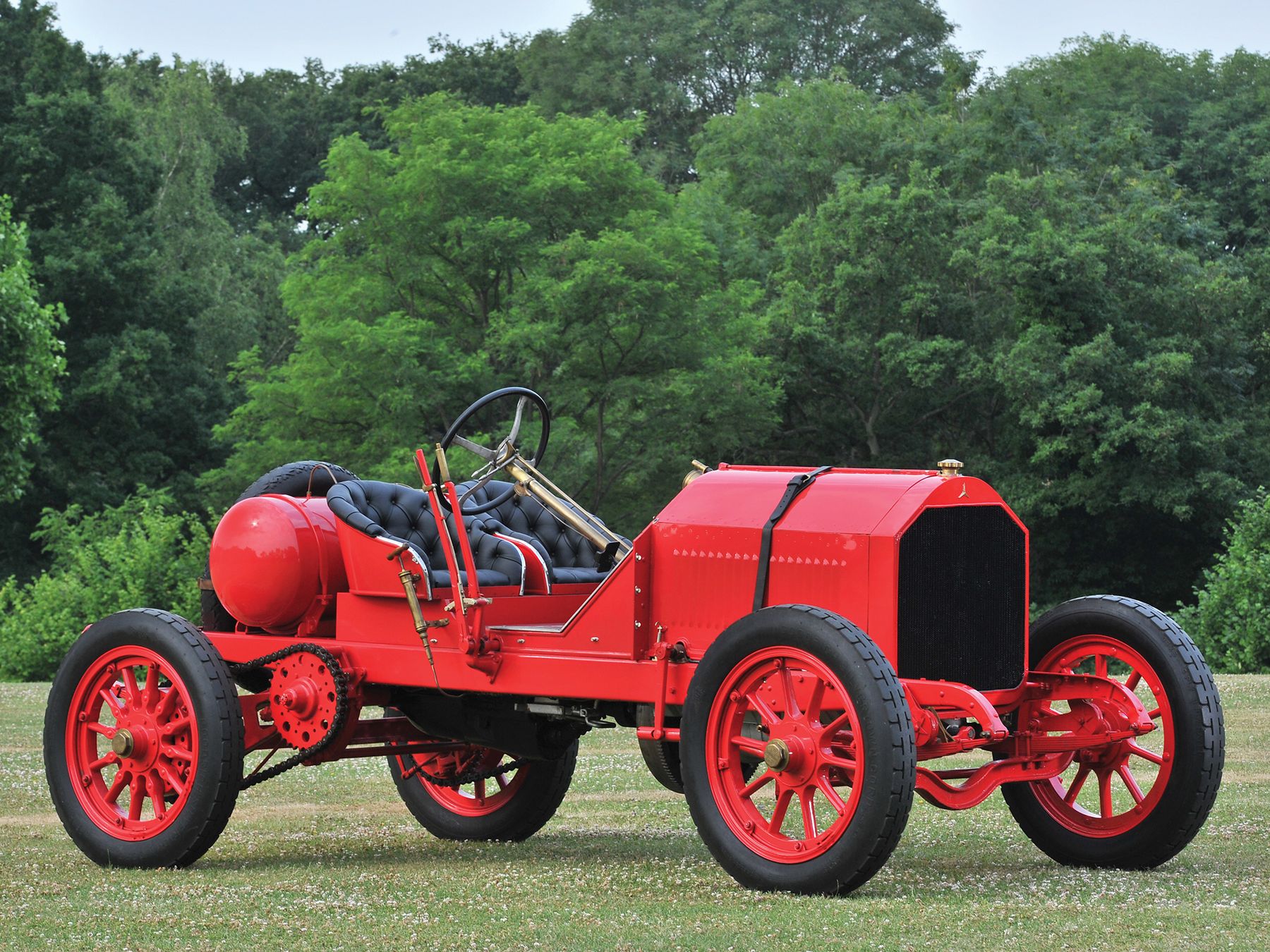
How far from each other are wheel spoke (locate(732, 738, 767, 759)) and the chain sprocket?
218 cm

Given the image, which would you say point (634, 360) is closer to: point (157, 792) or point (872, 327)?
point (872, 327)

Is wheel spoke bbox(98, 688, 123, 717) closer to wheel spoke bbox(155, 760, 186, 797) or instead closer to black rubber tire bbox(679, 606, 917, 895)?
wheel spoke bbox(155, 760, 186, 797)

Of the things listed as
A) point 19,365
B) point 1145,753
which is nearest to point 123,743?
point 1145,753

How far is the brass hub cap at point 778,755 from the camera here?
6863 millimetres

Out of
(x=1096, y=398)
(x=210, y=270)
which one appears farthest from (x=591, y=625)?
(x=210, y=270)

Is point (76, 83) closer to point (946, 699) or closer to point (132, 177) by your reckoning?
point (132, 177)

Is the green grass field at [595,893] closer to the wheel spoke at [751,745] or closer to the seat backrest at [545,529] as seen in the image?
the wheel spoke at [751,745]

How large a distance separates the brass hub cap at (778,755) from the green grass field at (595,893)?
0.51 metres

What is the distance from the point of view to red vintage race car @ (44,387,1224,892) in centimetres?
698

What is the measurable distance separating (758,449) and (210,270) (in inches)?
735

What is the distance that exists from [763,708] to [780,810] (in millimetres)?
419

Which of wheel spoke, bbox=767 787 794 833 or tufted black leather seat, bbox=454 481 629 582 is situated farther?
tufted black leather seat, bbox=454 481 629 582

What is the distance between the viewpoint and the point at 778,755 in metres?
6.86

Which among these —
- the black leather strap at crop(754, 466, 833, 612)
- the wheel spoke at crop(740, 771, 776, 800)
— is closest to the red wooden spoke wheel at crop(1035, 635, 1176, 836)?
the black leather strap at crop(754, 466, 833, 612)
